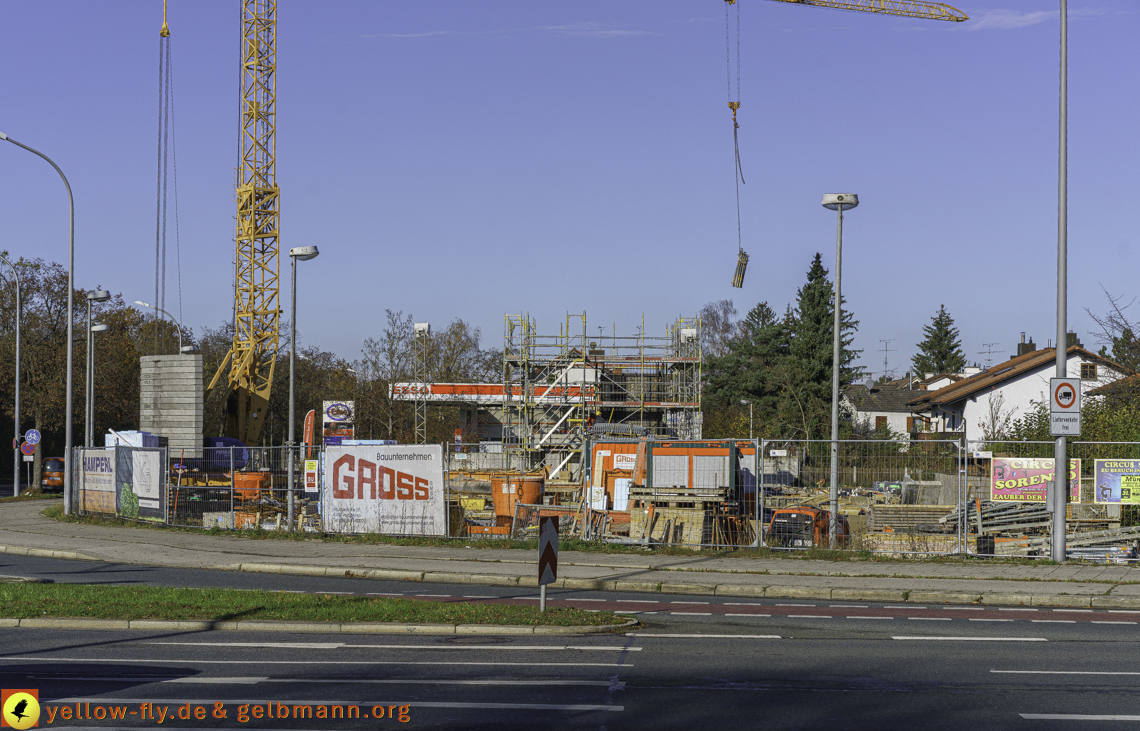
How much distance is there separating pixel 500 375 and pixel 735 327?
40.4 metres

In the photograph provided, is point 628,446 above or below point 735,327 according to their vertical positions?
below

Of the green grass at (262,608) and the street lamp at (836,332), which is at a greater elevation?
the street lamp at (836,332)

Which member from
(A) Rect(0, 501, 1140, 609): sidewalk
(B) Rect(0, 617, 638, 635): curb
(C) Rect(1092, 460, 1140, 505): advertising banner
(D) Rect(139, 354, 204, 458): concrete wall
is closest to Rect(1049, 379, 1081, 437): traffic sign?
(C) Rect(1092, 460, 1140, 505): advertising banner

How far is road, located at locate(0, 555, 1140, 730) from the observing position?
7.85 metres

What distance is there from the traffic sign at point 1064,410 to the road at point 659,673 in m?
5.18

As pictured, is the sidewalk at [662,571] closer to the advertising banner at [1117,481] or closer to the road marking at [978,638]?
the advertising banner at [1117,481]

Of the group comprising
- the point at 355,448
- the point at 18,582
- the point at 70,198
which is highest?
the point at 70,198

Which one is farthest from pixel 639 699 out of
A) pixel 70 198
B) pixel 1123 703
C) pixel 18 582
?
pixel 70 198

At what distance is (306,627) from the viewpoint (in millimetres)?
11930

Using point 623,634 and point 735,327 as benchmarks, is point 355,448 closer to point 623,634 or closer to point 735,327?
point 623,634

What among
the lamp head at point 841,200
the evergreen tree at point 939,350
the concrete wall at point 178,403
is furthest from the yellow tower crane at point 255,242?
the evergreen tree at point 939,350

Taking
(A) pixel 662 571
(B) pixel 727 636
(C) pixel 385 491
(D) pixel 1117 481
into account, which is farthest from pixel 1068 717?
(C) pixel 385 491

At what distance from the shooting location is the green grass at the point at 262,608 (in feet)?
40.0

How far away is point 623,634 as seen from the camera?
38.7ft
